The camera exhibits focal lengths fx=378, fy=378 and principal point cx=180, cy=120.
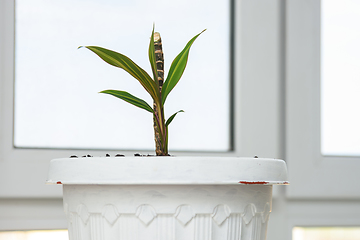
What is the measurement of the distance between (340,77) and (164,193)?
0.76 metres

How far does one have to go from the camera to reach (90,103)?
2.97 ft

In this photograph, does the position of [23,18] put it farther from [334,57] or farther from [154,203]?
[334,57]

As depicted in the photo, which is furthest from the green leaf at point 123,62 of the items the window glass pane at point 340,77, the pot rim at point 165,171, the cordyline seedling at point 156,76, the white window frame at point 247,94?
the window glass pane at point 340,77

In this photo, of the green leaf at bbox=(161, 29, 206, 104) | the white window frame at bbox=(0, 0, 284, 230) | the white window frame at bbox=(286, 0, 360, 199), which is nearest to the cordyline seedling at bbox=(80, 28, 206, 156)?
the green leaf at bbox=(161, 29, 206, 104)

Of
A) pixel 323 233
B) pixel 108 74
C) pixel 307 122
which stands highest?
pixel 108 74

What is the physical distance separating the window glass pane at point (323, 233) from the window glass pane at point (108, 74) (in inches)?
11.8

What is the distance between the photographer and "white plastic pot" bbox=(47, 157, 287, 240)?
1.44ft

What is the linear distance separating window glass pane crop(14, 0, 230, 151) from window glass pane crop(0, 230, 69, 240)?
0.19m

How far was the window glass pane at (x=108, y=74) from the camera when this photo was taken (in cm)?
88

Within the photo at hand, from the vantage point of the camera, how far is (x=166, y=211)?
1.49ft

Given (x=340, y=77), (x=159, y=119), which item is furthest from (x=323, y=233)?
(x=159, y=119)

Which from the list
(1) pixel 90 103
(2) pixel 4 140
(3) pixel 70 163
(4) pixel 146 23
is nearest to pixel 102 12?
(4) pixel 146 23

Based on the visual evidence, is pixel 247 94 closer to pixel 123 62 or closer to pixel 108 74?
pixel 108 74

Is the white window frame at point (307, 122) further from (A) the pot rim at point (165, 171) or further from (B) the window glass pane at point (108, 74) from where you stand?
(A) the pot rim at point (165, 171)
